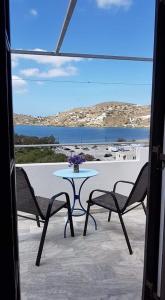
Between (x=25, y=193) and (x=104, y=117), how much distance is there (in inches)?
87.2

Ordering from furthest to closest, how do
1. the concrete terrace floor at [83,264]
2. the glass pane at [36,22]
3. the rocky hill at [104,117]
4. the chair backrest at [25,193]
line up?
the rocky hill at [104,117] < the glass pane at [36,22] < the chair backrest at [25,193] < the concrete terrace floor at [83,264]

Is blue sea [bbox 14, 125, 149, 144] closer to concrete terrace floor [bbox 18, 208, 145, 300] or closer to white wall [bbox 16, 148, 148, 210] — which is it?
white wall [bbox 16, 148, 148, 210]

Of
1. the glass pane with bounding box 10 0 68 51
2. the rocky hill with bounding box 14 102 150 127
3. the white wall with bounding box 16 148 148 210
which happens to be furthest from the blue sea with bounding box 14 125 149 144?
the glass pane with bounding box 10 0 68 51

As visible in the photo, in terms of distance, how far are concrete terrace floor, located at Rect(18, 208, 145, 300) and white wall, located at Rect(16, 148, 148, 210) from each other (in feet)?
1.94

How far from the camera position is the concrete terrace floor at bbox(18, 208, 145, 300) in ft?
6.34

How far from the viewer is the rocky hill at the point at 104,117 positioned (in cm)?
404

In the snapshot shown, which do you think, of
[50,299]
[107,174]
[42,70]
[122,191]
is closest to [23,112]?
[42,70]

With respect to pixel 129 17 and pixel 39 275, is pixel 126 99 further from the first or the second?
pixel 39 275

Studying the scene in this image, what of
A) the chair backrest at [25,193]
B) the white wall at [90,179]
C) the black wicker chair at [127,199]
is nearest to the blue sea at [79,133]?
the white wall at [90,179]

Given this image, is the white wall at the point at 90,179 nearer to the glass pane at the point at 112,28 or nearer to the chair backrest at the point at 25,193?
the chair backrest at the point at 25,193

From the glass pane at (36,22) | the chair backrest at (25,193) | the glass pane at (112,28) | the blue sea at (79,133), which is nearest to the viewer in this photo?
the chair backrest at (25,193)

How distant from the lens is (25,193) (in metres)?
2.43

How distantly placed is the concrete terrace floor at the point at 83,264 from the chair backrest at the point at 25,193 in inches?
17.5

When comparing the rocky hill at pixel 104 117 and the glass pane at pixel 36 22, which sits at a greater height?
the glass pane at pixel 36 22
